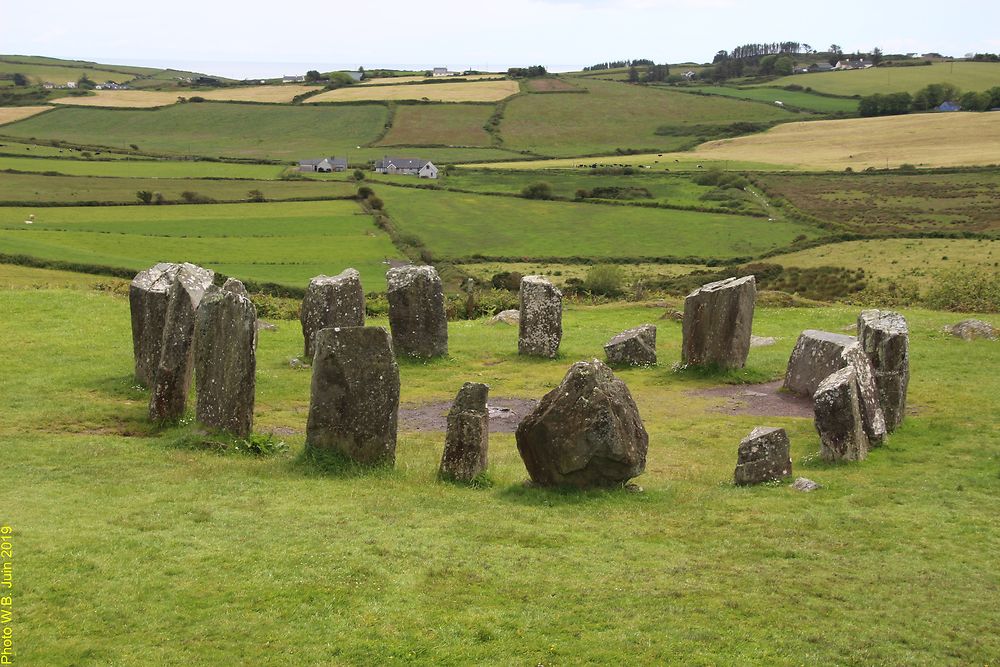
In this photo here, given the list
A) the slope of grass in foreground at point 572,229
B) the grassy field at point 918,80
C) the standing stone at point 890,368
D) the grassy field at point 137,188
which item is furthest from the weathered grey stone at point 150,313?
the grassy field at point 918,80

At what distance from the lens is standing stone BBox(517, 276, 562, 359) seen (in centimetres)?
3175

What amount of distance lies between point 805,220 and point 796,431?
6750 cm

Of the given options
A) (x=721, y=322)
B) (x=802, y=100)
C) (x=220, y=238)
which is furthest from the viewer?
(x=802, y=100)

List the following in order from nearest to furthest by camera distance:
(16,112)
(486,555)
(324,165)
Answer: (486,555)
(324,165)
(16,112)

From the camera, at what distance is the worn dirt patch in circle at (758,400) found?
1003 inches

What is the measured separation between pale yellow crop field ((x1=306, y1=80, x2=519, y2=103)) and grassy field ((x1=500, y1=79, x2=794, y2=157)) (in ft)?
26.7

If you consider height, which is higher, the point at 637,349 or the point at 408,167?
the point at 637,349

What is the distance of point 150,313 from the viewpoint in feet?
77.6

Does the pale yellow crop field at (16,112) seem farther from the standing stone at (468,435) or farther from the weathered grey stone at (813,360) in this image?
the standing stone at (468,435)

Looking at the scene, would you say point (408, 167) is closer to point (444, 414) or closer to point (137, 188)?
point (137, 188)

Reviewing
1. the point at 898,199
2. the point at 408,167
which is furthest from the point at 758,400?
the point at 408,167

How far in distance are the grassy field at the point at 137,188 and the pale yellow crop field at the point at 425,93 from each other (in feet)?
258

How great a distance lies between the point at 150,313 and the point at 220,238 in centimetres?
5036

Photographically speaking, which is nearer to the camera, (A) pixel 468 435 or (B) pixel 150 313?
(A) pixel 468 435
